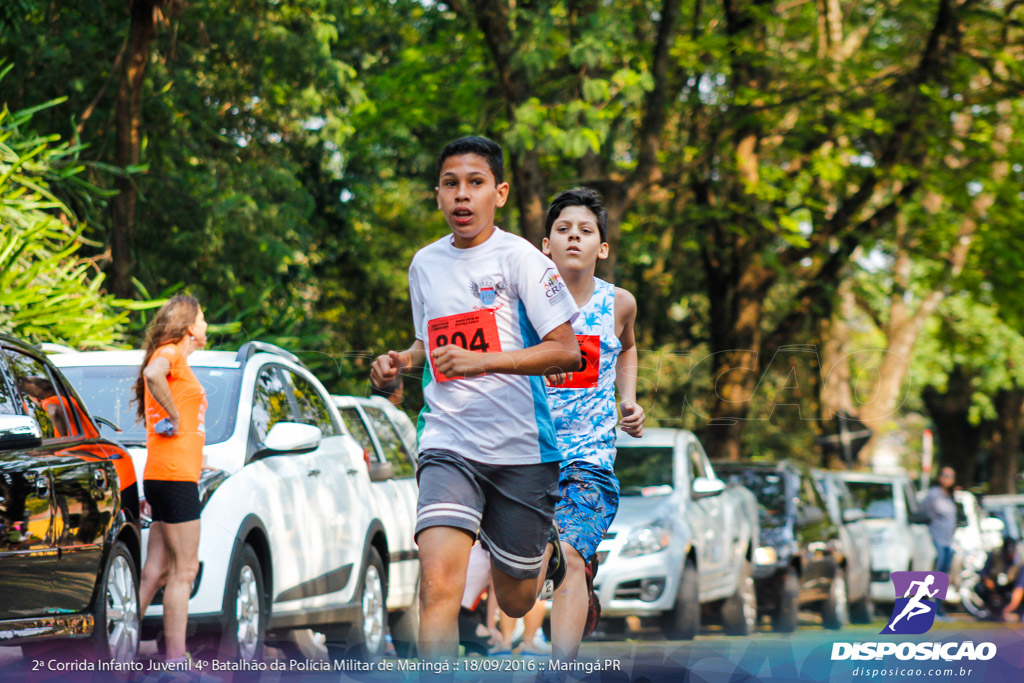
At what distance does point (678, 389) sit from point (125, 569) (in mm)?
21471

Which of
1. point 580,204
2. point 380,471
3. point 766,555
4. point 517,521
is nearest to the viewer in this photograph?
point 517,521

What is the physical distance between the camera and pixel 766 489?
46.2ft

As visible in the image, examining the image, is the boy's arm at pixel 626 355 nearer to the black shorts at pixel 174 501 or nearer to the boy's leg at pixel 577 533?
the boy's leg at pixel 577 533

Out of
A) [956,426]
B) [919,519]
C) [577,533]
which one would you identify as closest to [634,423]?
[577,533]

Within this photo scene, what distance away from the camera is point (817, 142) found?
1923 cm

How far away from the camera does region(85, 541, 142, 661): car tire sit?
17.5 feet

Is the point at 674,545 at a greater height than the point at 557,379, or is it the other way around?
the point at 557,379

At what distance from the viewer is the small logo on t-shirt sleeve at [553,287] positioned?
176 inches

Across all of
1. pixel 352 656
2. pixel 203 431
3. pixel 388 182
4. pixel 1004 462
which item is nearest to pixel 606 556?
pixel 352 656

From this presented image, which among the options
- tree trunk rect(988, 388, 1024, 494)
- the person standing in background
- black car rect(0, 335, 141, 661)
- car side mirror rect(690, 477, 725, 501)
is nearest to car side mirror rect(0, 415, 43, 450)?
black car rect(0, 335, 141, 661)

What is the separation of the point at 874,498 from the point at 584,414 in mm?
14731

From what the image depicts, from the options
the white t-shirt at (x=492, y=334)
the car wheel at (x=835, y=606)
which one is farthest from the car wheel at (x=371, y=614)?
the car wheel at (x=835, y=606)

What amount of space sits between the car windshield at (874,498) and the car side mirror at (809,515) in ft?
13.9

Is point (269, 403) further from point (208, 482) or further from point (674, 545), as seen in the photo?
point (674, 545)
